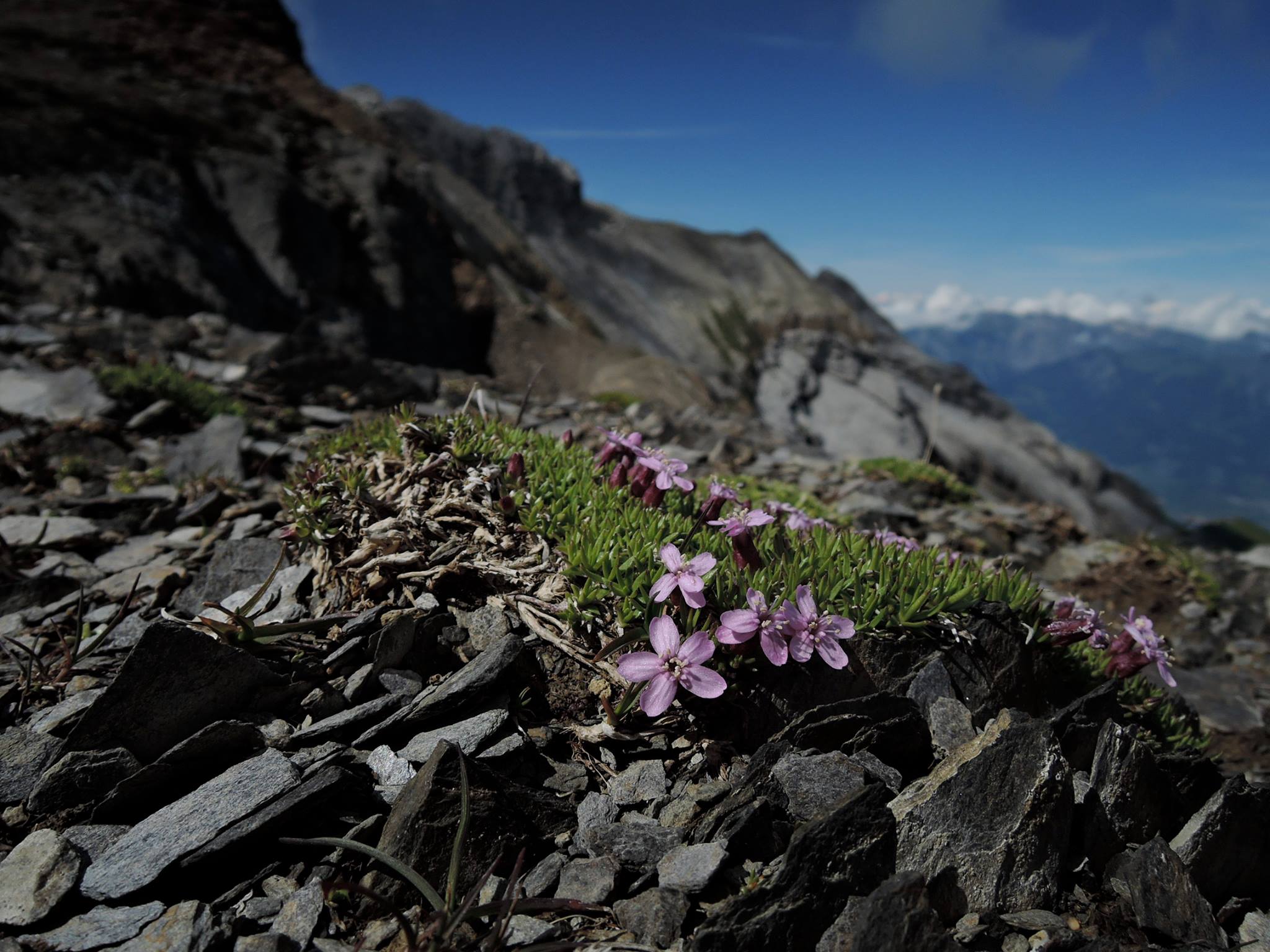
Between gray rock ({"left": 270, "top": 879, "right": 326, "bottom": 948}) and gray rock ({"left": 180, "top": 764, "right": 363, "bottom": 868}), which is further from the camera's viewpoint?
gray rock ({"left": 180, "top": 764, "right": 363, "bottom": 868})

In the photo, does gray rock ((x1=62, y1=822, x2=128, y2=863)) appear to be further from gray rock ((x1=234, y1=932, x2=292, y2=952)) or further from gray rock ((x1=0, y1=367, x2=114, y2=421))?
gray rock ((x1=0, y1=367, x2=114, y2=421))

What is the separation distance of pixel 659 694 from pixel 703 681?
0.61 feet

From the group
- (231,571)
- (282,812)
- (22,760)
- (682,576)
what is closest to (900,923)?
(682,576)

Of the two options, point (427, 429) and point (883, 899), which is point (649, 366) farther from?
point (883, 899)

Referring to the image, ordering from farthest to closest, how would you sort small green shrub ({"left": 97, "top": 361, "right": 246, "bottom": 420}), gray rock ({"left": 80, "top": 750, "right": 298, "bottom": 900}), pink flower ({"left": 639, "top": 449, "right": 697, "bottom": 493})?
1. small green shrub ({"left": 97, "top": 361, "right": 246, "bottom": 420})
2. pink flower ({"left": 639, "top": 449, "right": 697, "bottom": 493})
3. gray rock ({"left": 80, "top": 750, "right": 298, "bottom": 900})

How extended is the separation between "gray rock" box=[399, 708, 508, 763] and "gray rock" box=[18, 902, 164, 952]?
959 millimetres

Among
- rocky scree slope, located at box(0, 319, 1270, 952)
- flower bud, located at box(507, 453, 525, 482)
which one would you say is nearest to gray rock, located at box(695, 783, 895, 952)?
rocky scree slope, located at box(0, 319, 1270, 952)

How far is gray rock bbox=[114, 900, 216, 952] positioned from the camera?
2.26 meters

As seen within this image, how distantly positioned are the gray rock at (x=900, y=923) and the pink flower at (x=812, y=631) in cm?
94

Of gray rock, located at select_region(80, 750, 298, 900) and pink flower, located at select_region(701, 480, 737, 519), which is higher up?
pink flower, located at select_region(701, 480, 737, 519)

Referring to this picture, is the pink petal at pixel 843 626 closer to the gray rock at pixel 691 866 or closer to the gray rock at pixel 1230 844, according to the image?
the gray rock at pixel 691 866

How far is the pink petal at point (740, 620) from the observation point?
2984mm

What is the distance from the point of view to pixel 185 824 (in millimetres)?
2662

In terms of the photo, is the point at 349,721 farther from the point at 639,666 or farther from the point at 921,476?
the point at 921,476
